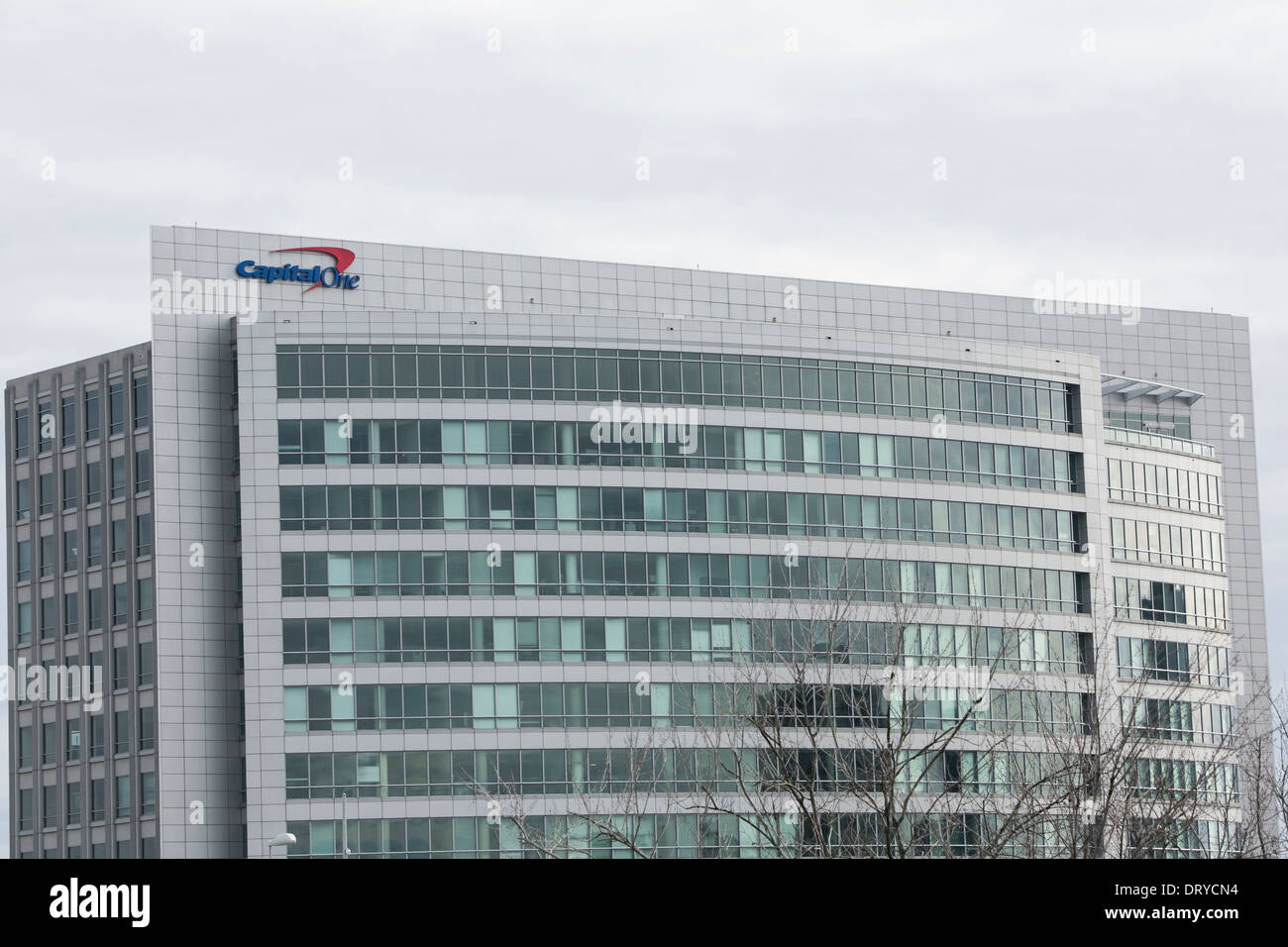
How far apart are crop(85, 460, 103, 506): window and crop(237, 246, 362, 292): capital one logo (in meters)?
20.5

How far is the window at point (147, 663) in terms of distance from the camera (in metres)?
98.3

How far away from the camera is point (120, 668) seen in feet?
329

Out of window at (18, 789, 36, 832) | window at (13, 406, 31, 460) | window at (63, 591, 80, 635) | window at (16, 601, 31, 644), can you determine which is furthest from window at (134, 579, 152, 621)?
window at (13, 406, 31, 460)

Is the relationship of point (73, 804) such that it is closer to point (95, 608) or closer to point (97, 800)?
point (97, 800)

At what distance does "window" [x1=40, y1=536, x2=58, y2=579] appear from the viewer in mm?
107125

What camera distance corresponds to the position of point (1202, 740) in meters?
98.1

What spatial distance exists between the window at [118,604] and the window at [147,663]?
269 cm

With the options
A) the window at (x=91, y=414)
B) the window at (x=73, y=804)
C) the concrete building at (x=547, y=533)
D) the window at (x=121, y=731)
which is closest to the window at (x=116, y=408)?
the window at (x=91, y=414)

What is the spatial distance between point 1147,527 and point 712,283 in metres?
24.6

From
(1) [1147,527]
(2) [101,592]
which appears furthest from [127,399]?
(1) [1147,527]

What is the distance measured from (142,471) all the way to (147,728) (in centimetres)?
1367

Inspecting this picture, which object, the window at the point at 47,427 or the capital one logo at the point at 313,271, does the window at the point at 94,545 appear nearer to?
the window at the point at 47,427

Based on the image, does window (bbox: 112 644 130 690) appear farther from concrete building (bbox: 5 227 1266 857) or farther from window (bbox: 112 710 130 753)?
window (bbox: 112 710 130 753)

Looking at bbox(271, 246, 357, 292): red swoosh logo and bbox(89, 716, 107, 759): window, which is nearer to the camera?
bbox(271, 246, 357, 292): red swoosh logo
